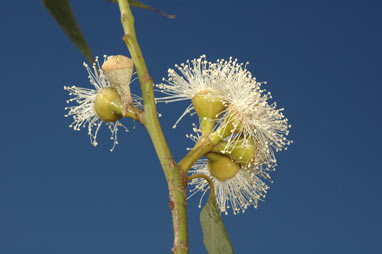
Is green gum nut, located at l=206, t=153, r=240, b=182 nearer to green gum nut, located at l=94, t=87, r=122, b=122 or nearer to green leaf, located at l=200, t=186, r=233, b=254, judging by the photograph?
green leaf, located at l=200, t=186, r=233, b=254

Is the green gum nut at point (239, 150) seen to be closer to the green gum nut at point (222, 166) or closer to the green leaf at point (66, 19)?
the green gum nut at point (222, 166)

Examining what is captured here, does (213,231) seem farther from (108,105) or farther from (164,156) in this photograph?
(108,105)

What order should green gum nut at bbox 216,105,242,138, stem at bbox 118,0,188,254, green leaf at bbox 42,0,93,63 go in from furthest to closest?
1. green gum nut at bbox 216,105,242,138
2. green leaf at bbox 42,0,93,63
3. stem at bbox 118,0,188,254

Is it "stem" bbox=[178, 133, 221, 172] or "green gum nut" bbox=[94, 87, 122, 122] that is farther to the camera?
"green gum nut" bbox=[94, 87, 122, 122]

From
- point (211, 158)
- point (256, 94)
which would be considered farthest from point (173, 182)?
point (256, 94)

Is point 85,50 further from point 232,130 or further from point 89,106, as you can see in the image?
point 232,130

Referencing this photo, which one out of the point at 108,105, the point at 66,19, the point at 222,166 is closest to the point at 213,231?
the point at 222,166

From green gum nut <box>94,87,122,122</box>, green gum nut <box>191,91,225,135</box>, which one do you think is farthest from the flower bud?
green gum nut <box>191,91,225,135</box>
